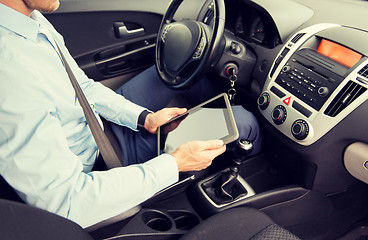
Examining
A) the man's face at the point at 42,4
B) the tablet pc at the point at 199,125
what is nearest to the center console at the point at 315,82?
the tablet pc at the point at 199,125

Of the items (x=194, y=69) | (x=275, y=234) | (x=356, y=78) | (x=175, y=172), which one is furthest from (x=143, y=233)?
(x=356, y=78)

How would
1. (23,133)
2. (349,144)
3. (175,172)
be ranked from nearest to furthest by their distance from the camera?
(23,133), (175,172), (349,144)

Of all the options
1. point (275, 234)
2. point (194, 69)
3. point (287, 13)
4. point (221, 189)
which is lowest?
point (221, 189)

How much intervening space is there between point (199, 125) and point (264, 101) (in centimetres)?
32

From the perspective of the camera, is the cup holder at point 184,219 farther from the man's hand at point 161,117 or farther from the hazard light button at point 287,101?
the hazard light button at point 287,101

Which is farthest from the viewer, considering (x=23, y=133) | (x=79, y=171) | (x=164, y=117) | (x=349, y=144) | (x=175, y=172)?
(x=164, y=117)

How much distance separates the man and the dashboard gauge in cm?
67

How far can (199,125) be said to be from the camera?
1009 millimetres

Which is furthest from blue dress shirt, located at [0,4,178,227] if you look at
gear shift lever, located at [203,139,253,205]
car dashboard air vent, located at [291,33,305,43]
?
car dashboard air vent, located at [291,33,305,43]

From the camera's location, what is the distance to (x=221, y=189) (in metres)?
1.14

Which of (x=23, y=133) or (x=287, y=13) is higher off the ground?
(x=287, y=13)

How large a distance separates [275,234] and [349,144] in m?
0.41

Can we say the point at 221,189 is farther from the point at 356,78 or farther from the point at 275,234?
the point at 356,78

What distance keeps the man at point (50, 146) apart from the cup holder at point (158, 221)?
0.24 m
